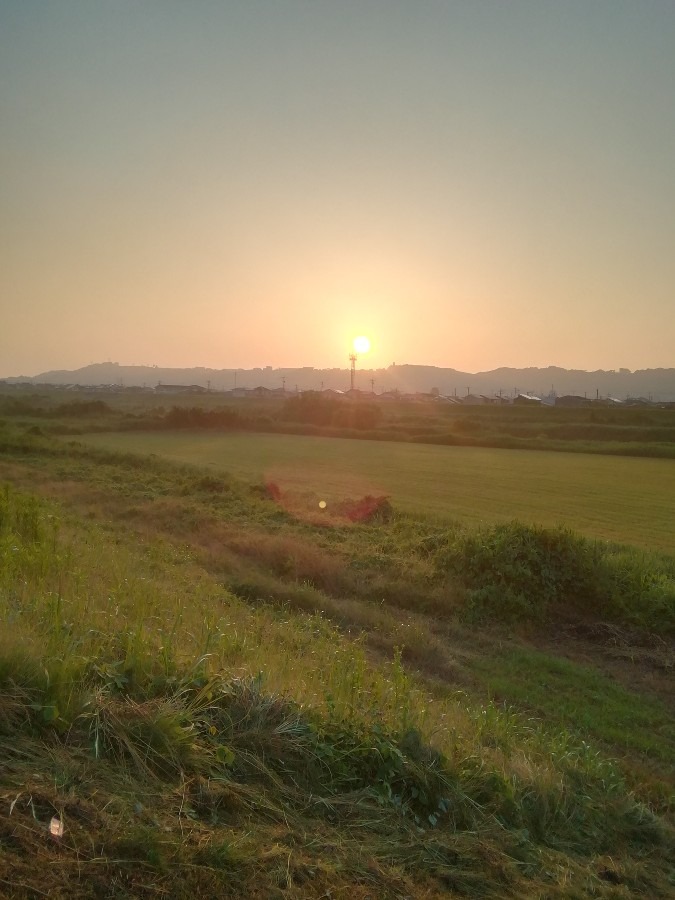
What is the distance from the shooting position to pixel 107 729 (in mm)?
3752

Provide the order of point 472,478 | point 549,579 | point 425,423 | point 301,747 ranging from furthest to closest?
point 425,423
point 472,478
point 549,579
point 301,747

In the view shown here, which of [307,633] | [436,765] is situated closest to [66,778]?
[436,765]

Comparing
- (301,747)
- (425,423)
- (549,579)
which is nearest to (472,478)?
(549,579)

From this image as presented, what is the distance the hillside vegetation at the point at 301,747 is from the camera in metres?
3.07

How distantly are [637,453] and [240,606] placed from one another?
39.5 metres

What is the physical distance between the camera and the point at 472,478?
32.3m

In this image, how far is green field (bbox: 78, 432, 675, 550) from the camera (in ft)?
75.7

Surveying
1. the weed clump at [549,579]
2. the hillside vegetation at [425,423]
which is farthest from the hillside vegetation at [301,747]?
the hillside vegetation at [425,423]

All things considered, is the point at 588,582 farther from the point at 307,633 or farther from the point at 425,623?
the point at 307,633

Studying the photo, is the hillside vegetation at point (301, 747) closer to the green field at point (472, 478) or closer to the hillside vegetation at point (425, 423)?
the green field at point (472, 478)

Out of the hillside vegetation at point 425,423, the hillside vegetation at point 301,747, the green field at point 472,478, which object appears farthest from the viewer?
the hillside vegetation at point 425,423

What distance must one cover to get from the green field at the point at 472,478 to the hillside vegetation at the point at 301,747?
36.8ft

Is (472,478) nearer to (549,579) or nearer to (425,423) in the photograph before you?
(549,579)

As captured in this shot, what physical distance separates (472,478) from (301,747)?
95.0 ft
